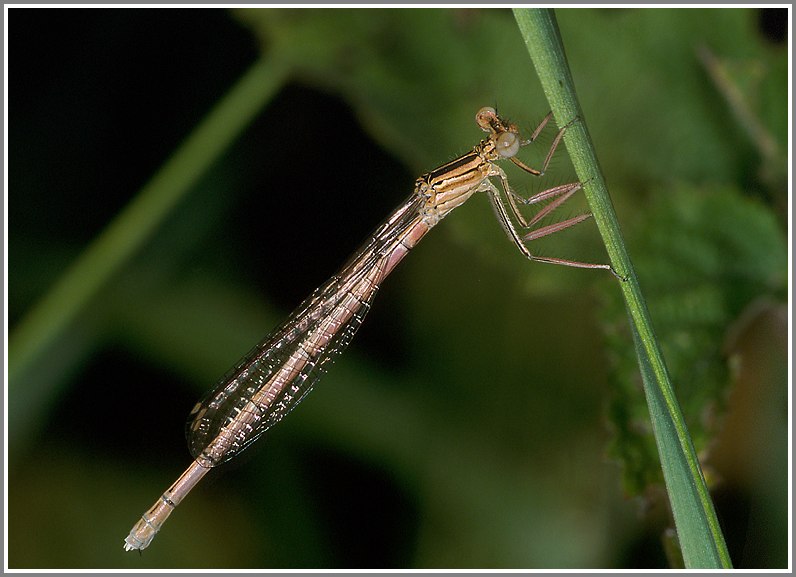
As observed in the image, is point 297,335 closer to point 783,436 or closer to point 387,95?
point 387,95

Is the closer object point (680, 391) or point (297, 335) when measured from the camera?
point (680, 391)

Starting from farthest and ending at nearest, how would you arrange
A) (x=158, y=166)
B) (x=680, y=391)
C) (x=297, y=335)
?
(x=158, y=166) → (x=297, y=335) → (x=680, y=391)

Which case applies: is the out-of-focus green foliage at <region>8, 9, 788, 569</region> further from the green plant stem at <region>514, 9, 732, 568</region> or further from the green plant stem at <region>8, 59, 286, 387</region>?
the green plant stem at <region>514, 9, 732, 568</region>

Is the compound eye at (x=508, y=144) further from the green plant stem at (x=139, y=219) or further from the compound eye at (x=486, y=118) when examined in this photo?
the green plant stem at (x=139, y=219)

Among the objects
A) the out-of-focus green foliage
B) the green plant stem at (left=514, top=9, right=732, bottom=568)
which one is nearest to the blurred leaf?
the out-of-focus green foliage

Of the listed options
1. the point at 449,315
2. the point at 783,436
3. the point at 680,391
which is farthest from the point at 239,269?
the point at 783,436

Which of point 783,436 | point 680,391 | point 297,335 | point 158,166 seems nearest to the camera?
point 680,391

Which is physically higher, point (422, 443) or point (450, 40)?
point (450, 40)
